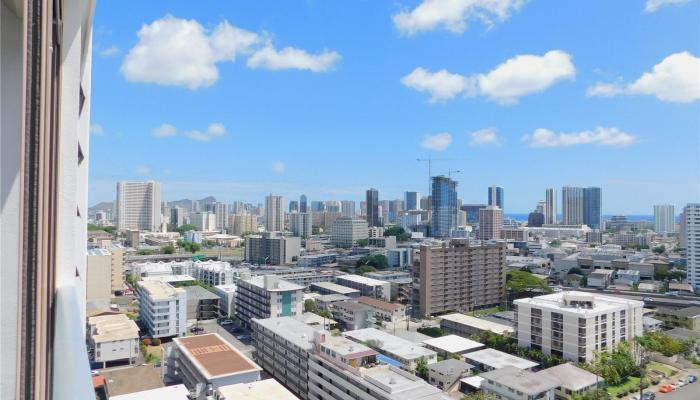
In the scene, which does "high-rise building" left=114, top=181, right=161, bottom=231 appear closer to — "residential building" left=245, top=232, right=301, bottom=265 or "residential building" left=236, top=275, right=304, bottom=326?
"residential building" left=245, top=232, right=301, bottom=265

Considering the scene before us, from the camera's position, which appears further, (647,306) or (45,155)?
(647,306)

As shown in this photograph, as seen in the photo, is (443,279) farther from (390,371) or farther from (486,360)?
(390,371)

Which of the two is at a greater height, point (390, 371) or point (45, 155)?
point (45, 155)

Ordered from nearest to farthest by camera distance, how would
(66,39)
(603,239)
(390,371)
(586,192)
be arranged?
(66,39), (390,371), (603,239), (586,192)

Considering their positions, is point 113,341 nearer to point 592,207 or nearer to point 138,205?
point 138,205

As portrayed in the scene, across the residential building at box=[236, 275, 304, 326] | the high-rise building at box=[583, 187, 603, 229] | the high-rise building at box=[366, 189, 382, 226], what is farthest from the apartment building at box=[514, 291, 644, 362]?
the high-rise building at box=[583, 187, 603, 229]

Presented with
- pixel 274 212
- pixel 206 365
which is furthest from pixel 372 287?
pixel 274 212

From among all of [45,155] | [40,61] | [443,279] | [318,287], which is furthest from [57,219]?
[318,287]
